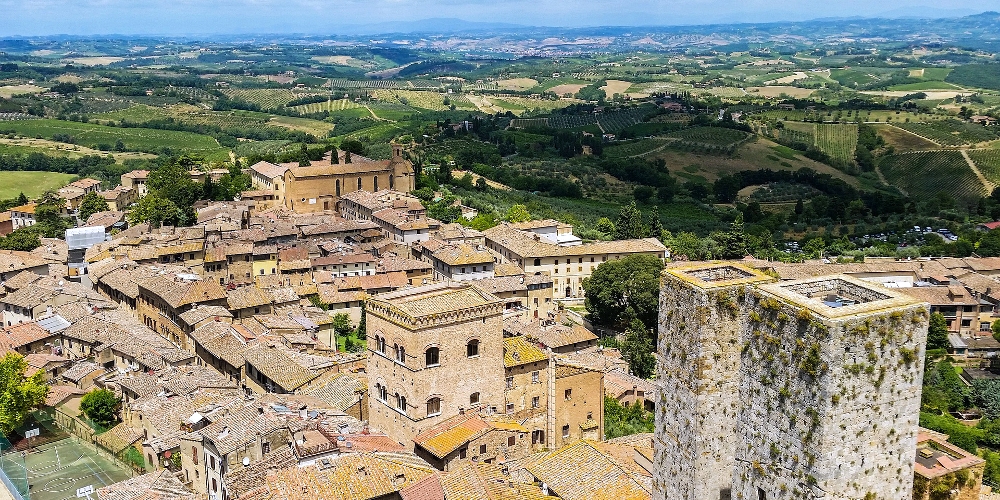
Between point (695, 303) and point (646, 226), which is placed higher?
point (695, 303)

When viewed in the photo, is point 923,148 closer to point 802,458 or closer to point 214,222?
point 214,222

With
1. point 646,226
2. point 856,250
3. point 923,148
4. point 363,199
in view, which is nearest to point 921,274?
point 856,250

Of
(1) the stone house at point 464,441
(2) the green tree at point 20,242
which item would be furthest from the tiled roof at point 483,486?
(2) the green tree at point 20,242

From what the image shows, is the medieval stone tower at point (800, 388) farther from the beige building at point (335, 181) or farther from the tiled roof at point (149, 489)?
the beige building at point (335, 181)

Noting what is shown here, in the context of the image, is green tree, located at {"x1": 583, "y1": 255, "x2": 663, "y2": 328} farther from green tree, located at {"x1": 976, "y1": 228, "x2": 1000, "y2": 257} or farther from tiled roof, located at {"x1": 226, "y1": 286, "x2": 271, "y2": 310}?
green tree, located at {"x1": 976, "y1": 228, "x2": 1000, "y2": 257}

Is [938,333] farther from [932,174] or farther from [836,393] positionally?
[932,174]

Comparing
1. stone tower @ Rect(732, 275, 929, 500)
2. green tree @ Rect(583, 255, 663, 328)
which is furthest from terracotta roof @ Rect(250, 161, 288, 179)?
stone tower @ Rect(732, 275, 929, 500)
